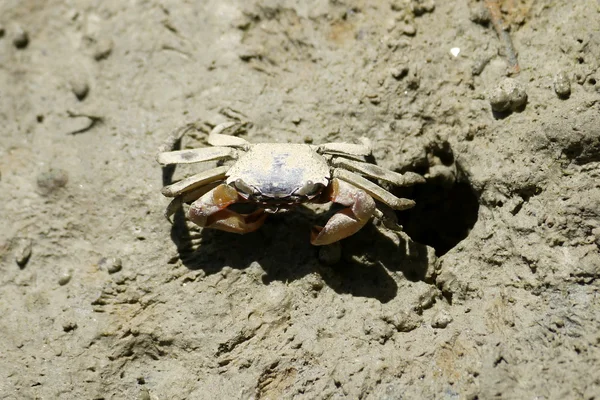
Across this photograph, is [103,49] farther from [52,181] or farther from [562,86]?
[562,86]

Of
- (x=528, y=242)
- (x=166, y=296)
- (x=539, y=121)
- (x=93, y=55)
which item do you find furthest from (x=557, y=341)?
(x=93, y=55)

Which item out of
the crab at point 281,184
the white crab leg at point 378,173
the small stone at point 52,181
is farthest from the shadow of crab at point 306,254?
the small stone at point 52,181

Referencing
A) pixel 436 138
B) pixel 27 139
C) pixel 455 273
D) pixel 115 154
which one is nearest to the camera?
pixel 455 273

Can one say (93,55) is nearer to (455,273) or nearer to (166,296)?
(166,296)

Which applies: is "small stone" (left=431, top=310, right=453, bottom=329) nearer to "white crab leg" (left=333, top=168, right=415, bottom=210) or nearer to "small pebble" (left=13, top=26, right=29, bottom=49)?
"white crab leg" (left=333, top=168, right=415, bottom=210)

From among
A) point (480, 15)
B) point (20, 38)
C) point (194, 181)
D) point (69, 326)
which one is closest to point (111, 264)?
point (69, 326)

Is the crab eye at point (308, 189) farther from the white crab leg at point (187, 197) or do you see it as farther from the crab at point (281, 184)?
the white crab leg at point (187, 197)

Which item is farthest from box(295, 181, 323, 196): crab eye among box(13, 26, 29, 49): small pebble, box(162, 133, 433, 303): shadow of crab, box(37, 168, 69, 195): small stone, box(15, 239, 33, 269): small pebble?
box(13, 26, 29, 49): small pebble
